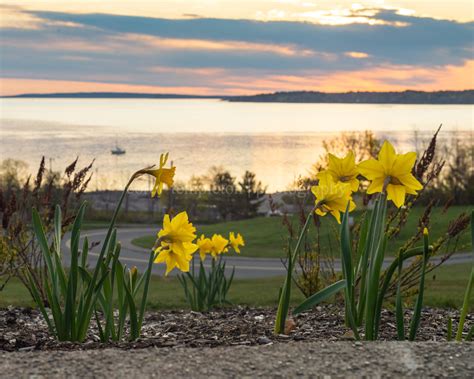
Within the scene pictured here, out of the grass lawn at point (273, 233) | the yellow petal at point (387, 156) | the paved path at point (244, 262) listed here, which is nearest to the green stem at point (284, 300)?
the yellow petal at point (387, 156)

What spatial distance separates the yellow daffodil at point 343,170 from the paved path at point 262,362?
3.64 ft

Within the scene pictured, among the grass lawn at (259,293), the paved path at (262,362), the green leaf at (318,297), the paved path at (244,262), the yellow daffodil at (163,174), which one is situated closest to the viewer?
the paved path at (262,362)

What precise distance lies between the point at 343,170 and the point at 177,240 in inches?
44.2

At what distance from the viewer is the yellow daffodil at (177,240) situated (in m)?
4.57

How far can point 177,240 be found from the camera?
182 inches

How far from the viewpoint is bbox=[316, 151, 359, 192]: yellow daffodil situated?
15.2ft

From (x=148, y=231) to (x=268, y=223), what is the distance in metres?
8.44

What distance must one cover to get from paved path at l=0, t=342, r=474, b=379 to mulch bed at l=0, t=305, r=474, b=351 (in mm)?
508

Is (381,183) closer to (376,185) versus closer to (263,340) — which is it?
(376,185)

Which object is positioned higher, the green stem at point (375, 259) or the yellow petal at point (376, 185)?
the yellow petal at point (376, 185)

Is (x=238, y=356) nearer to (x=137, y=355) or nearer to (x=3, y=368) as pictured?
(x=137, y=355)

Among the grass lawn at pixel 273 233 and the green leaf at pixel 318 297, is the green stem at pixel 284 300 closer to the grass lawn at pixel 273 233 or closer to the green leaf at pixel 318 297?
the green leaf at pixel 318 297

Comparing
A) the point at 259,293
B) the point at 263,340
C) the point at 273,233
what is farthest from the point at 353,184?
the point at 273,233

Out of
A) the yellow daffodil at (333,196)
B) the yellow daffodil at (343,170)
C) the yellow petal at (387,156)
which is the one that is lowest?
the yellow daffodil at (333,196)
